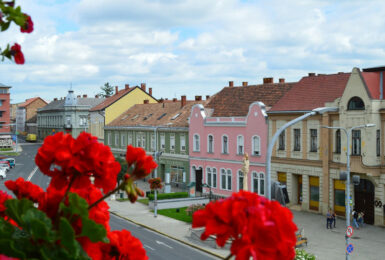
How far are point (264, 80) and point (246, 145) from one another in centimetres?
890

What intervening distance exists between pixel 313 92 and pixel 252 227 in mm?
40753

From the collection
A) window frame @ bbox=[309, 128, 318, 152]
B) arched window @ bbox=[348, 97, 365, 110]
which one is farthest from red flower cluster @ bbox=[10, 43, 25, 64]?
window frame @ bbox=[309, 128, 318, 152]

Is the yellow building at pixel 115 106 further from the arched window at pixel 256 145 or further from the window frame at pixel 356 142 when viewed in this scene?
the window frame at pixel 356 142

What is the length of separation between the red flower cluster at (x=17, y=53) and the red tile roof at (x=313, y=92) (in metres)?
37.6

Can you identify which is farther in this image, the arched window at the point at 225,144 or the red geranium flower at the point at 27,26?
the arched window at the point at 225,144

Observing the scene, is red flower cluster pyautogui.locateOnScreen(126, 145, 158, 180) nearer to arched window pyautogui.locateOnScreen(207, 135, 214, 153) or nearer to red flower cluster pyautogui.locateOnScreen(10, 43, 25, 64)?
red flower cluster pyautogui.locateOnScreen(10, 43, 25, 64)

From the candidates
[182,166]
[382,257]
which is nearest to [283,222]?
[382,257]

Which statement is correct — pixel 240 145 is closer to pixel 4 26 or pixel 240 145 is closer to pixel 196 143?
pixel 196 143

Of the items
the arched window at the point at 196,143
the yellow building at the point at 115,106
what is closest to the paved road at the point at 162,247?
the arched window at the point at 196,143

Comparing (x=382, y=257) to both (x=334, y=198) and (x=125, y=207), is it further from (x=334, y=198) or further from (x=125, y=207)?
(x=125, y=207)

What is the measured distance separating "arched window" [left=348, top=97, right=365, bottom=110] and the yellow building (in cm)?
4078

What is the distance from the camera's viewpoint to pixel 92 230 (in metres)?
A: 2.97

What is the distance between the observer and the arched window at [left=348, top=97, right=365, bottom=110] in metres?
35.8

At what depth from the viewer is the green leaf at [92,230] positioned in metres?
2.97
